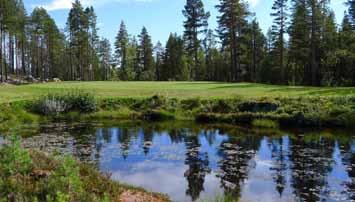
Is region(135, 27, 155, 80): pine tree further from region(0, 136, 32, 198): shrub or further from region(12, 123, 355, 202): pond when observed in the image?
region(0, 136, 32, 198): shrub

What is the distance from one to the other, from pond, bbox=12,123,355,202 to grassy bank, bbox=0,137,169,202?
3.54 m

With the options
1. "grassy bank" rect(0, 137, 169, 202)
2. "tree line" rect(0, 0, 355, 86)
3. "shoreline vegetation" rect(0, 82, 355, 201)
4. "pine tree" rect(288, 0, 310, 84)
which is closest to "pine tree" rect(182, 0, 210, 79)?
"tree line" rect(0, 0, 355, 86)

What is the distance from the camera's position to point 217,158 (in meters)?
18.3

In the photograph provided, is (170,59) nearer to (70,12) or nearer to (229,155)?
(70,12)

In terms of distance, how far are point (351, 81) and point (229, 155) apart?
125 ft

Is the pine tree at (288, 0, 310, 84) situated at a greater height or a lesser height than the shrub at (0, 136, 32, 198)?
greater

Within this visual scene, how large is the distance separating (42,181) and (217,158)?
1068 cm

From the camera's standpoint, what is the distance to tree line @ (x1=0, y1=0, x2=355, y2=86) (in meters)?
56.5

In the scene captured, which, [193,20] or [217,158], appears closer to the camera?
[217,158]

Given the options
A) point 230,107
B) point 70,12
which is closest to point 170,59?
point 70,12

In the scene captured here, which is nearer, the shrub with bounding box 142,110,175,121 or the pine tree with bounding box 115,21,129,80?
the shrub with bounding box 142,110,175,121

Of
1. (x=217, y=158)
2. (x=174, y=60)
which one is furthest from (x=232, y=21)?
(x=217, y=158)

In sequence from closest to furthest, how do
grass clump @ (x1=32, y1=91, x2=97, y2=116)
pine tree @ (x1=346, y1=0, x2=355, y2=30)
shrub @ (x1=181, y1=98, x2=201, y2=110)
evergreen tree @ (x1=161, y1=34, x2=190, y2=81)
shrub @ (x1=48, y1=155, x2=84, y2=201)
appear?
shrub @ (x1=48, y1=155, x2=84, y2=201) < grass clump @ (x1=32, y1=91, x2=97, y2=116) < shrub @ (x1=181, y1=98, x2=201, y2=110) < pine tree @ (x1=346, y1=0, x2=355, y2=30) < evergreen tree @ (x1=161, y1=34, x2=190, y2=81)

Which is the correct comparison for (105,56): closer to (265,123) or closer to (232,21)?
(232,21)
